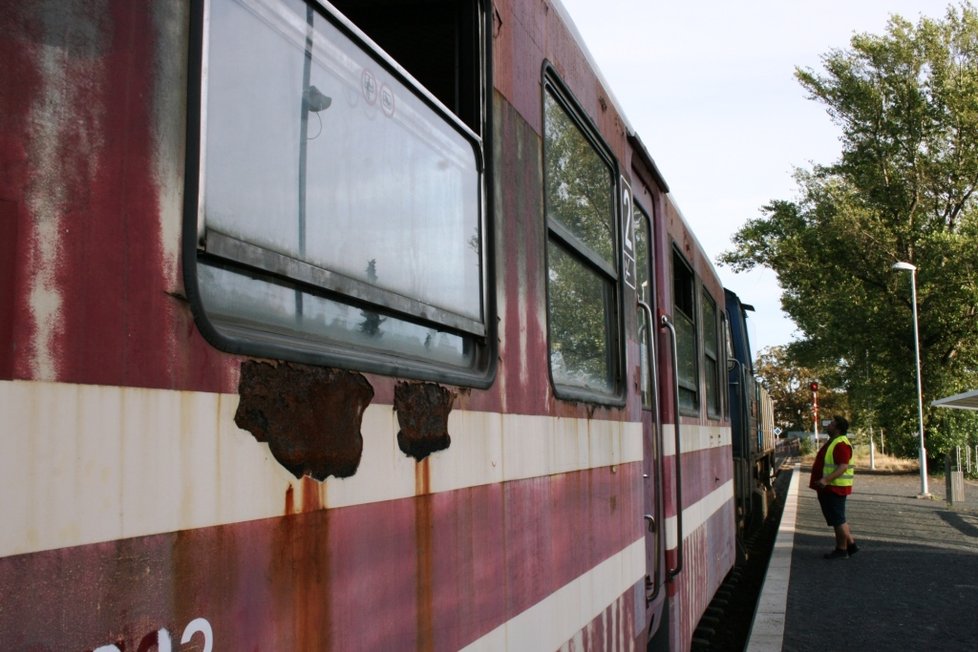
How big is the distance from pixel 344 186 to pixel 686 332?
5.14 meters

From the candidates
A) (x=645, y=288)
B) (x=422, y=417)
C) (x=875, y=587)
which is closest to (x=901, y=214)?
(x=875, y=587)

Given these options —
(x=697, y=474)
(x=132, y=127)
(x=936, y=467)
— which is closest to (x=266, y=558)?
(x=132, y=127)

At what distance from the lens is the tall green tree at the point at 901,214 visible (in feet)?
98.0

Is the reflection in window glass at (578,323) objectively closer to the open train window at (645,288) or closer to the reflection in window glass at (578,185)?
the reflection in window glass at (578,185)

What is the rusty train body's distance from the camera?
1.19 metres

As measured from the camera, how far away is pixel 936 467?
34750 mm

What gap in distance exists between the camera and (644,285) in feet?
16.2

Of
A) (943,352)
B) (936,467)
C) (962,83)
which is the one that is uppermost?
(962,83)

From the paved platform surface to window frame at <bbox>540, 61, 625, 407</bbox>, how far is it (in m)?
4.36

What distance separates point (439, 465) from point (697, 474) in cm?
484

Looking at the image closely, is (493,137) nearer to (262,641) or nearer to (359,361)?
(359,361)

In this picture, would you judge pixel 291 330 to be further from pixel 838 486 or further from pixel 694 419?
pixel 838 486

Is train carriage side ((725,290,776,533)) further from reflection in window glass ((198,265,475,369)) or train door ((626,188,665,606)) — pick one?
reflection in window glass ((198,265,475,369))

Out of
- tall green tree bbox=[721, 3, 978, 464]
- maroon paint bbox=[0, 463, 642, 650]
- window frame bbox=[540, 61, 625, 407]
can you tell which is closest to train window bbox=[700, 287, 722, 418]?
window frame bbox=[540, 61, 625, 407]
